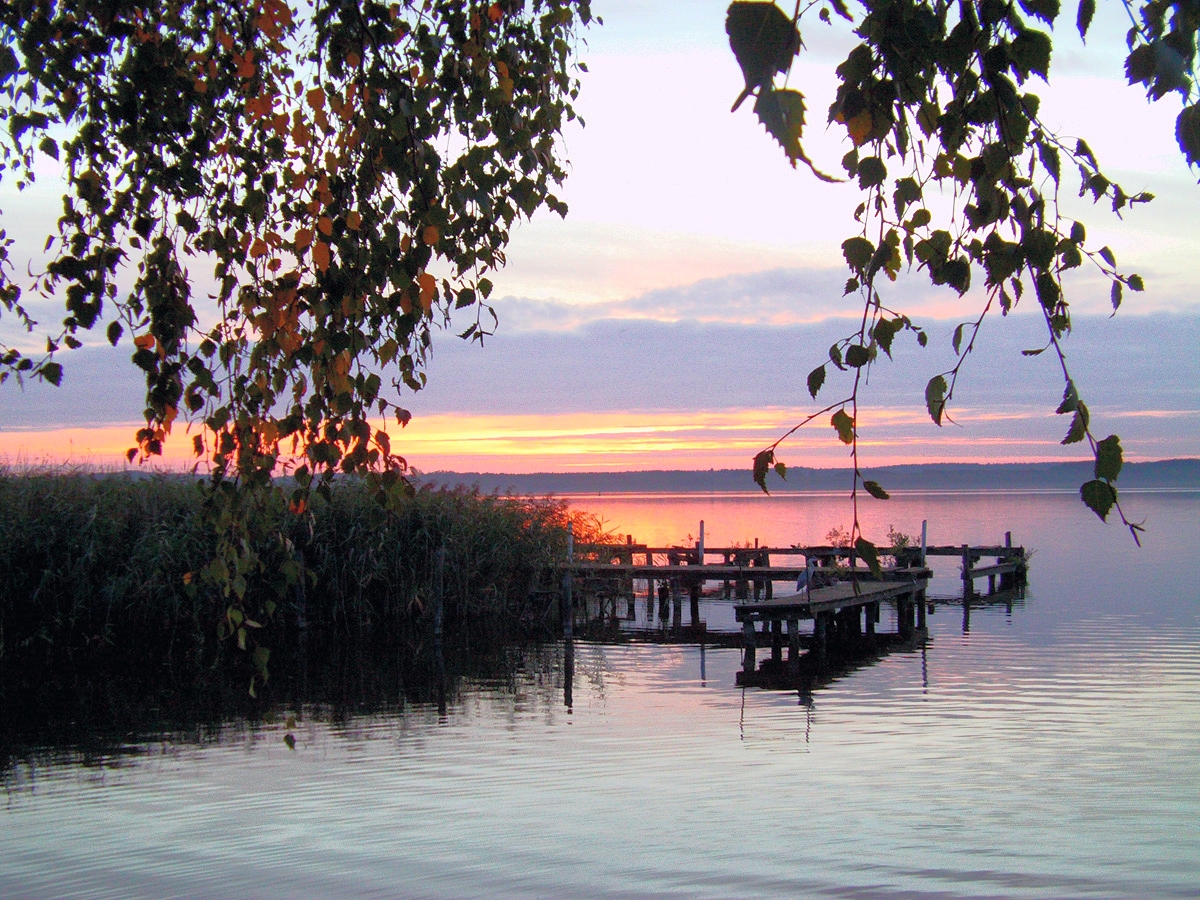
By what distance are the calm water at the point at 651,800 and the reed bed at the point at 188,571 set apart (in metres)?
4.77

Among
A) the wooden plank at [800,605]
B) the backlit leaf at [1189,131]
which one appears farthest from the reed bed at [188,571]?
the backlit leaf at [1189,131]

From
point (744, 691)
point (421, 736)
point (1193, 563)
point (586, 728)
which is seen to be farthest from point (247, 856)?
point (1193, 563)

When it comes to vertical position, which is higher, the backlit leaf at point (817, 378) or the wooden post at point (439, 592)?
the backlit leaf at point (817, 378)

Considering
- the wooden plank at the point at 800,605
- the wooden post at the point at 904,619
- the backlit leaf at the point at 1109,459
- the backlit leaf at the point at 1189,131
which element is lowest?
the wooden post at the point at 904,619

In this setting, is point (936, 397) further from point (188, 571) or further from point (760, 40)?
point (188, 571)

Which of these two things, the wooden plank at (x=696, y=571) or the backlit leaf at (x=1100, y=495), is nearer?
the backlit leaf at (x=1100, y=495)

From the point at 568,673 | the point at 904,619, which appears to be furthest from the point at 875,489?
the point at 904,619

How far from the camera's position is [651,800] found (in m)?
10.0

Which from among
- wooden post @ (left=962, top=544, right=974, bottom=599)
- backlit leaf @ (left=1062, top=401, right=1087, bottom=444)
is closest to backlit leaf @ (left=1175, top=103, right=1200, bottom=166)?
backlit leaf @ (left=1062, top=401, right=1087, bottom=444)

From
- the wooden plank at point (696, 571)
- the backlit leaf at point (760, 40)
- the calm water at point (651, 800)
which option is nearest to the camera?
the backlit leaf at point (760, 40)

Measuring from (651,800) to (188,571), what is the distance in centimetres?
911

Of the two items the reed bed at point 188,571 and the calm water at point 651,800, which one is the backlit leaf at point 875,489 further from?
the reed bed at point 188,571

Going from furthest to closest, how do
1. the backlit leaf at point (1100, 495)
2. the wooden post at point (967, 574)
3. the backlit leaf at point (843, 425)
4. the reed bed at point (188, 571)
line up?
the wooden post at point (967, 574)
the reed bed at point (188, 571)
the backlit leaf at point (843, 425)
the backlit leaf at point (1100, 495)

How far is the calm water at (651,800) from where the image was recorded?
7.98 meters
